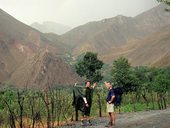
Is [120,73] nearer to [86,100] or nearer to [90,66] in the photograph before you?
[90,66]

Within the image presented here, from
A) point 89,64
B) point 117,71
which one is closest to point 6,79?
point 89,64

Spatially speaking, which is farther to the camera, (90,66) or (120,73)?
(90,66)

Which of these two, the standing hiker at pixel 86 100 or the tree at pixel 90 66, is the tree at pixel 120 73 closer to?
the tree at pixel 90 66

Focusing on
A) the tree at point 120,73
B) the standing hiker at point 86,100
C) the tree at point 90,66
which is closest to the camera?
the standing hiker at point 86,100

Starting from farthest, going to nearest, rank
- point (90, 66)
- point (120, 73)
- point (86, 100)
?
1. point (90, 66)
2. point (120, 73)
3. point (86, 100)

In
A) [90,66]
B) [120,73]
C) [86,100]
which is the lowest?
[86,100]

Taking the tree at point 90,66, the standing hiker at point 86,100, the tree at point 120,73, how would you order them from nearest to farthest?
the standing hiker at point 86,100, the tree at point 120,73, the tree at point 90,66

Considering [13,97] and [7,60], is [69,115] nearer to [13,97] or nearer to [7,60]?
[13,97]

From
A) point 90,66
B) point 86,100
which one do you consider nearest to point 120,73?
point 90,66

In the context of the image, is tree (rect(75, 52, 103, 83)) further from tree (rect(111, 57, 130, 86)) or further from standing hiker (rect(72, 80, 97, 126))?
standing hiker (rect(72, 80, 97, 126))

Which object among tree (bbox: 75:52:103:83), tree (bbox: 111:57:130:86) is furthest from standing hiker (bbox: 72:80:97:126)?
tree (bbox: 75:52:103:83)

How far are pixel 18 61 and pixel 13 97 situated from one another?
151 meters

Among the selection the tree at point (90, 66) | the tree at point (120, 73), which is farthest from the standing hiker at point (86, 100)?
the tree at point (90, 66)

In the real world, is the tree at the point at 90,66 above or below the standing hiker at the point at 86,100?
above
